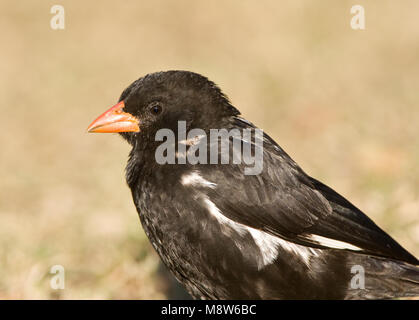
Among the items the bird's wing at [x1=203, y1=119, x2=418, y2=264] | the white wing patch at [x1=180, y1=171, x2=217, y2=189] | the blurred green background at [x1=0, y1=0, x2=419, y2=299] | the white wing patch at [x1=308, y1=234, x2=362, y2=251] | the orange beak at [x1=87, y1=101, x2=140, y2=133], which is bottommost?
the white wing patch at [x1=308, y1=234, x2=362, y2=251]

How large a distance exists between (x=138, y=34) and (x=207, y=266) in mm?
8020

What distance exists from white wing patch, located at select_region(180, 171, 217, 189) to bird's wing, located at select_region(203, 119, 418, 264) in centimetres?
3

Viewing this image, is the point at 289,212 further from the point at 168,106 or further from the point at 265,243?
the point at 168,106

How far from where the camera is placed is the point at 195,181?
14.3ft

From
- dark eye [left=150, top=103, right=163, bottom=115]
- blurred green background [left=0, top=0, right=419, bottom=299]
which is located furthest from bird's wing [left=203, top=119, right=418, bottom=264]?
blurred green background [left=0, top=0, right=419, bottom=299]

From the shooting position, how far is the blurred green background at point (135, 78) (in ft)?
19.6

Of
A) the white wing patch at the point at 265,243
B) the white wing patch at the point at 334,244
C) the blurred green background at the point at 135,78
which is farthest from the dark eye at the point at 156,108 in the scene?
the blurred green background at the point at 135,78

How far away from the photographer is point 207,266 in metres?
4.35

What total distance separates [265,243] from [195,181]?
0.59 m

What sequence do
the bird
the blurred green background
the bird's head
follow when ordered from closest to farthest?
1. the bird
2. the bird's head
3. the blurred green background

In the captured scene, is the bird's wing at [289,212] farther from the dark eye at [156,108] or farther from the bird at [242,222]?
the dark eye at [156,108]

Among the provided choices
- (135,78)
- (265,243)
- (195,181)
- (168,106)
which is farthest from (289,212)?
(135,78)

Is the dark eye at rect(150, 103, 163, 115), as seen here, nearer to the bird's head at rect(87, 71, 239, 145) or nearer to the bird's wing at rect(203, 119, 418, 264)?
the bird's head at rect(87, 71, 239, 145)

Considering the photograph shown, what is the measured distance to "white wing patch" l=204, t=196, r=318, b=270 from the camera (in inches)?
171
